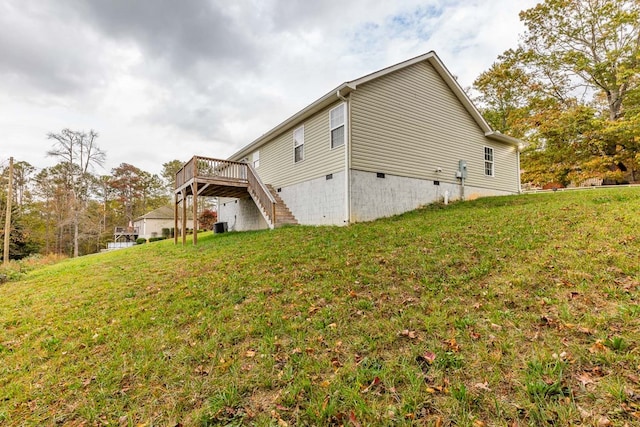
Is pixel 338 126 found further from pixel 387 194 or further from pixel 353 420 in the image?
pixel 353 420

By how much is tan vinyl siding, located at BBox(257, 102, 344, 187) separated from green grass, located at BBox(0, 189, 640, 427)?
586 centimetres

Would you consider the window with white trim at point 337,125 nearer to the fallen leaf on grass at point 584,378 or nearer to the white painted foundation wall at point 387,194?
the white painted foundation wall at point 387,194

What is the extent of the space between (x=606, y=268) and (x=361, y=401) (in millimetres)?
3885

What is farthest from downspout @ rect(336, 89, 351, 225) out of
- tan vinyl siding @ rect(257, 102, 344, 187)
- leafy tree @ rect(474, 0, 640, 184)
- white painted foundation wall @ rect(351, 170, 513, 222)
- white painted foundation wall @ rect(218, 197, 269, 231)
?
leafy tree @ rect(474, 0, 640, 184)

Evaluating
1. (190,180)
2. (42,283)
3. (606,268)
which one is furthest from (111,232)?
(606,268)

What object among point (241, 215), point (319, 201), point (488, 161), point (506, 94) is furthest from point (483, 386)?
point (506, 94)

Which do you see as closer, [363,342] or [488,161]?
[363,342]

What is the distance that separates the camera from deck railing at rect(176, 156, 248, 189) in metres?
12.4

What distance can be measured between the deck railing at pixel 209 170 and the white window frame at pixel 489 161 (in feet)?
40.2

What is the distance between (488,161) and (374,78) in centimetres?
826

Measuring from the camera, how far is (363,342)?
2.96 meters

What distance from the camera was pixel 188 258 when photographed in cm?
846

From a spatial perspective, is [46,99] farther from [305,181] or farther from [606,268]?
[606,268]

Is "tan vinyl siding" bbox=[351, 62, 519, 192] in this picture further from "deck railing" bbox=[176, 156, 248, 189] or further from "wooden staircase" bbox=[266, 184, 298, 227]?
"deck railing" bbox=[176, 156, 248, 189]
